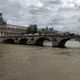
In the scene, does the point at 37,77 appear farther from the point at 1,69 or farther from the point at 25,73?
the point at 1,69

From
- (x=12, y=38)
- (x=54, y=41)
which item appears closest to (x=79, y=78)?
(x=54, y=41)

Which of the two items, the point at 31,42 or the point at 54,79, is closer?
the point at 54,79

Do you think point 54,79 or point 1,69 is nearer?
point 54,79

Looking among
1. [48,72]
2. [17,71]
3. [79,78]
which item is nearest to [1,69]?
[17,71]

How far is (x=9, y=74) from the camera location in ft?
72.6

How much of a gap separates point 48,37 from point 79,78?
54.7m

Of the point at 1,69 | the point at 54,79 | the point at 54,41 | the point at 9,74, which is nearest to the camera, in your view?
the point at 54,79

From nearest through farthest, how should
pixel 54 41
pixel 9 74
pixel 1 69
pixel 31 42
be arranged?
pixel 9 74 < pixel 1 69 < pixel 54 41 < pixel 31 42

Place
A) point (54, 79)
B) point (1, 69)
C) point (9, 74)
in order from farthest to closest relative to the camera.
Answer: point (1, 69) → point (9, 74) → point (54, 79)

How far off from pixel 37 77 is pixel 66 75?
319cm

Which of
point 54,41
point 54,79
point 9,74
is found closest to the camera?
point 54,79

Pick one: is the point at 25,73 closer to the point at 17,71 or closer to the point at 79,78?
the point at 17,71

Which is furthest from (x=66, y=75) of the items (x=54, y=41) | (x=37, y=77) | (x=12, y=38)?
(x=12, y=38)

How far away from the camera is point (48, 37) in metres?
75.9
